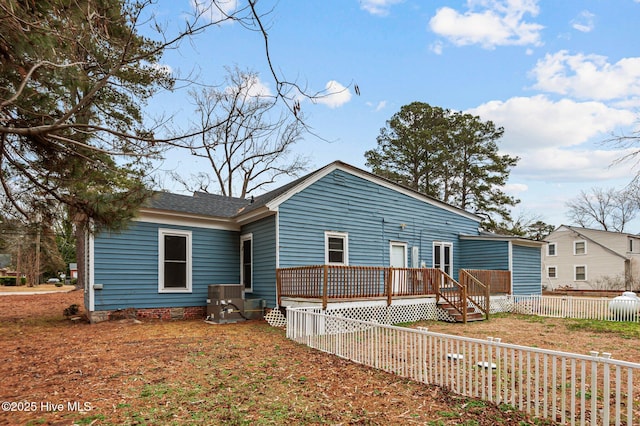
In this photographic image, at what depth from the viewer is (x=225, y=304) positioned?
11227 mm

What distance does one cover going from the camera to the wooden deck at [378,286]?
33.5ft

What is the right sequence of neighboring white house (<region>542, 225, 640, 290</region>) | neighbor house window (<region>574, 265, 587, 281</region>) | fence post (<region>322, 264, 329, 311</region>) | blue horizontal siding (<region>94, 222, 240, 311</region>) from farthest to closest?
Result: neighbor house window (<region>574, 265, 587, 281</region>) < neighboring white house (<region>542, 225, 640, 290</region>) < blue horizontal siding (<region>94, 222, 240, 311</region>) < fence post (<region>322, 264, 329, 311</region>)

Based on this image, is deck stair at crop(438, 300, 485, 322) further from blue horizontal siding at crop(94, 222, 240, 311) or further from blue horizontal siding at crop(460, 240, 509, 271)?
blue horizontal siding at crop(94, 222, 240, 311)

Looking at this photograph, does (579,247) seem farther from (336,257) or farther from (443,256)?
(336,257)

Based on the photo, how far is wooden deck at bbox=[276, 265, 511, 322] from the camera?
10.2 m

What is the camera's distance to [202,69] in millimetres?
5125

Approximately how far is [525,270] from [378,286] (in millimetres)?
9699

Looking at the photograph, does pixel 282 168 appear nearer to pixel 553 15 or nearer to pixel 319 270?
pixel 319 270

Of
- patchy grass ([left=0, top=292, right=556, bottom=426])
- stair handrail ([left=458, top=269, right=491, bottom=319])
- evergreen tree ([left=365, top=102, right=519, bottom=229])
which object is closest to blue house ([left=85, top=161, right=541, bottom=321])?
stair handrail ([left=458, top=269, right=491, bottom=319])

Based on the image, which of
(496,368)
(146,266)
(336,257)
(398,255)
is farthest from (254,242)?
(496,368)

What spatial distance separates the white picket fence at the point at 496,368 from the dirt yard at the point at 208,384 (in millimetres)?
258

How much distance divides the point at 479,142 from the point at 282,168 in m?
16.1

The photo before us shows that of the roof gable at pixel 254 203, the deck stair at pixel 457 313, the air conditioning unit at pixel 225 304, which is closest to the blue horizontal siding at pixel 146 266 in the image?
the roof gable at pixel 254 203

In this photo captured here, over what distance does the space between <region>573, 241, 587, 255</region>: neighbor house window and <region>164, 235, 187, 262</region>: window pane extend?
31.5 m
